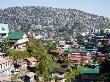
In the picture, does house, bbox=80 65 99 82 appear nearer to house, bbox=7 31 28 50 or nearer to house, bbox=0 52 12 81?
house, bbox=7 31 28 50

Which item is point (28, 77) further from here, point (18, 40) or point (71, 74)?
point (18, 40)

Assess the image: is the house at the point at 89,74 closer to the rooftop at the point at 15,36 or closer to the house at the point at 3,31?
the rooftop at the point at 15,36

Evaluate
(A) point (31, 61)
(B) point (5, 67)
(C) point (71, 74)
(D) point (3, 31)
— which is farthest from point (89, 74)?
(D) point (3, 31)

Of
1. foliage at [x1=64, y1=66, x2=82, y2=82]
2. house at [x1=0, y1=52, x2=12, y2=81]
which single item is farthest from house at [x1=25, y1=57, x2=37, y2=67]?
house at [x1=0, y1=52, x2=12, y2=81]

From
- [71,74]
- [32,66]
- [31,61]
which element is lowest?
[71,74]

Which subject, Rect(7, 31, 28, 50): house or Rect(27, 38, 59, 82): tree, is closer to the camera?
Rect(27, 38, 59, 82): tree

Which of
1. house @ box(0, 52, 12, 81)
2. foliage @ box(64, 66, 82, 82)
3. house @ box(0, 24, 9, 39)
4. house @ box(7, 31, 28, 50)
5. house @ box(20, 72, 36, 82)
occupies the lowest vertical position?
foliage @ box(64, 66, 82, 82)

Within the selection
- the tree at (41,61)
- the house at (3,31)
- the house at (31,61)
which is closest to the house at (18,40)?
Result: the tree at (41,61)

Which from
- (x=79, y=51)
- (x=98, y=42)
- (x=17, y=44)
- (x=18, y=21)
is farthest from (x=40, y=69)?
(x=18, y=21)

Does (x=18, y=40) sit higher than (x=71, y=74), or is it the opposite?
(x=18, y=40)
